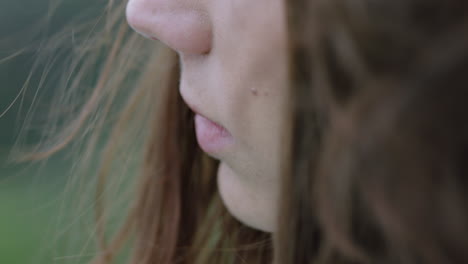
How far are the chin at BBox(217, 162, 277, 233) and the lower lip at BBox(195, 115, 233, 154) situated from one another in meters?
0.02

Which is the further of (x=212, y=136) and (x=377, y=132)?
(x=212, y=136)

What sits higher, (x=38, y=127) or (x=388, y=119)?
(x=388, y=119)

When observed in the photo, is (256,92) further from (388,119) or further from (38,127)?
(38,127)

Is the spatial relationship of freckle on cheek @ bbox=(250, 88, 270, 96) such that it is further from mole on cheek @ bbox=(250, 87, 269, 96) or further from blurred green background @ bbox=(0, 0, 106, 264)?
blurred green background @ bbox=(0, 0, 106, 264)

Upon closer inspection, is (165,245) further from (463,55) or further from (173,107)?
(463,55)

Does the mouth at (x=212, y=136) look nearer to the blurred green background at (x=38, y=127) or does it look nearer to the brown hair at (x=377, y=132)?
the brown hair at (x=377, y=132)

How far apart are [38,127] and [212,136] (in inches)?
9.5

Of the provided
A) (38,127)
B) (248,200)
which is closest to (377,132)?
(248,200)

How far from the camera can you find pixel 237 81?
306 millimetres

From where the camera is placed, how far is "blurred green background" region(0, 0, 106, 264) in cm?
53

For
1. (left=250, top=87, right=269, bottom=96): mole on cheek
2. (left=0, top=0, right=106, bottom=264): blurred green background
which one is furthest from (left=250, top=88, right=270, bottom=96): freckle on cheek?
(left=0, top=0, right=106, bottom=264): blurred green background

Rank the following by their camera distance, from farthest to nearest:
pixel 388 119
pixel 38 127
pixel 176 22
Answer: pixel 38 127 → pixel 176 22 → pixel 388 119

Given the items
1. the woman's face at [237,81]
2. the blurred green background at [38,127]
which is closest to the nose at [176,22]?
the woman's face at [237,81]

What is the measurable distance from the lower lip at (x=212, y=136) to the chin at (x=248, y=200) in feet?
0.07
